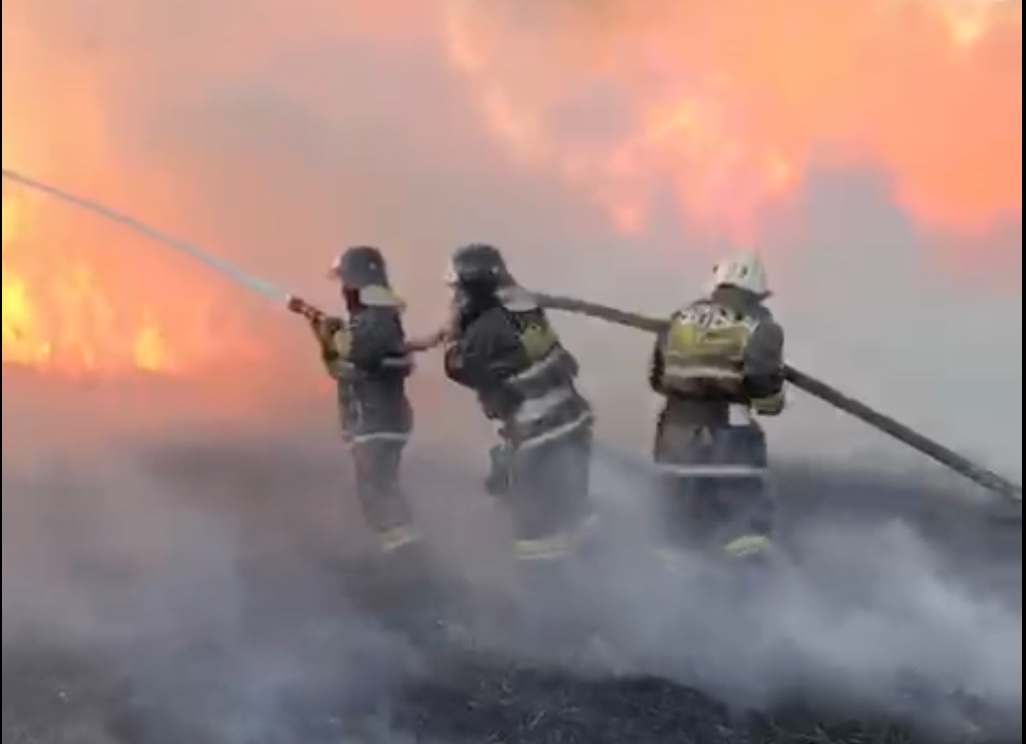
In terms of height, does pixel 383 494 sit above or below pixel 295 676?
above

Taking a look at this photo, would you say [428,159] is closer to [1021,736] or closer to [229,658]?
[229,658]

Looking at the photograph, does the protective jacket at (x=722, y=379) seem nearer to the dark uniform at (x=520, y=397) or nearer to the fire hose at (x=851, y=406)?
the fire hose at (x=851, y=406)

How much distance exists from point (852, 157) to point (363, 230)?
99 centimetres

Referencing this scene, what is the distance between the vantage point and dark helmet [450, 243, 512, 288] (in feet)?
10.4

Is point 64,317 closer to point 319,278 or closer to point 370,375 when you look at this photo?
point 319,278

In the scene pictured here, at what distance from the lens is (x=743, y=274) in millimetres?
3164

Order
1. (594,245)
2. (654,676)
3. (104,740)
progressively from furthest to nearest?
(594,245), (654,676), (104,740)

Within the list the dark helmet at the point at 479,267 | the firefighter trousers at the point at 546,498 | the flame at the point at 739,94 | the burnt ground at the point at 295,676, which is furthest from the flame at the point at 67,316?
the flame at the point at 739,94

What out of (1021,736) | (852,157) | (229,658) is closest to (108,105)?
(229,658)

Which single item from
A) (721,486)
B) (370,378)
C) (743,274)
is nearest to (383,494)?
(370,378)

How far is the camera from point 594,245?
10.8ft

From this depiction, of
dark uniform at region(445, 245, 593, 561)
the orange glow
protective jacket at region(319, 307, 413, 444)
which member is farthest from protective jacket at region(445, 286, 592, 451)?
the orange glow

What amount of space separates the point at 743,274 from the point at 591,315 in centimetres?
31

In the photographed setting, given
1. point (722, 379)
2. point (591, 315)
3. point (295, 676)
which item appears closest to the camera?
point (295, 676)
